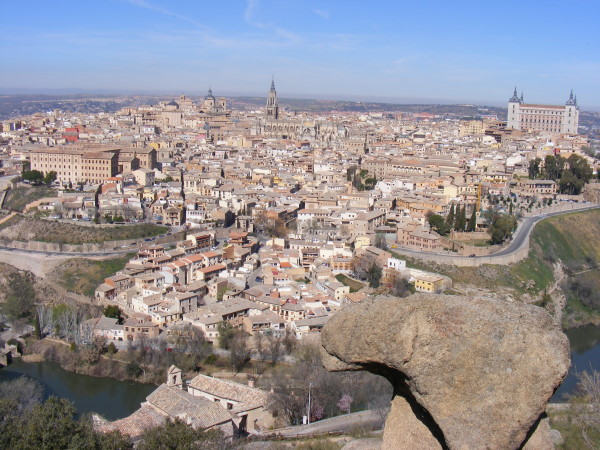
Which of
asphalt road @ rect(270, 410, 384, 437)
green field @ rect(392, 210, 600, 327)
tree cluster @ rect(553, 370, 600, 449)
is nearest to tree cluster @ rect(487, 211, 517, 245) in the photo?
green field @ rect(392, 210, 600, 327)

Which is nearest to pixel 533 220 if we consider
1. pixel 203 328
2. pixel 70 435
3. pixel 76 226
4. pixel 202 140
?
pixel 203 328

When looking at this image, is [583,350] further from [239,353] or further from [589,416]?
[589,416]

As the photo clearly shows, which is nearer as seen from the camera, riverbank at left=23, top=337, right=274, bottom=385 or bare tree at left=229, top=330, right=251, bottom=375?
riverbank at left=23, top=337, right=274, bottom=385

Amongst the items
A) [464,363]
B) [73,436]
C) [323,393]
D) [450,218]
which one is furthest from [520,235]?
[464,363]

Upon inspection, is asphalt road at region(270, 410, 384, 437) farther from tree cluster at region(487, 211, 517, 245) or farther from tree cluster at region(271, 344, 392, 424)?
tree cluster at region(487, 211, 517, 245)

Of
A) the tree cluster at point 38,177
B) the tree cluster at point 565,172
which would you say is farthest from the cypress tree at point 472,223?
the tree cluster at point 38,177

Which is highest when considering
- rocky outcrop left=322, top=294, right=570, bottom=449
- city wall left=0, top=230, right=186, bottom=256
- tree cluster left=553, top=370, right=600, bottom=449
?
rocky outcrop left=322, top=294, right=570, bottom=449
